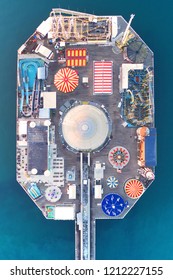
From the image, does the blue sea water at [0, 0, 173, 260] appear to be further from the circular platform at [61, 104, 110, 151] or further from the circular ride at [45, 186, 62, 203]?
the circular platform at [61, 104, 110, 151]

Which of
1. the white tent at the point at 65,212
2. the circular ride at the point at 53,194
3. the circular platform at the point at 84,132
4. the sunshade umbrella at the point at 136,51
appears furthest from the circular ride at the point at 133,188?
the sunshade umbrella at the point at 136,51

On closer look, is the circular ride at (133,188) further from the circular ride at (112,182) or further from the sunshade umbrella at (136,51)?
the sunshade umbrella at (136,51)

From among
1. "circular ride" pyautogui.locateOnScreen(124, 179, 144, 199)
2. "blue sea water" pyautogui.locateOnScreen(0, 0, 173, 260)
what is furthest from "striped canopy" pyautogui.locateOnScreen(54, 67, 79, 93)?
"circular ride" pyautogui.locateOnScreen(124, 179, 144, 199)

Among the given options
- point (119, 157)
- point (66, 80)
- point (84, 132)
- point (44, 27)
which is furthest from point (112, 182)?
point (44, 27)

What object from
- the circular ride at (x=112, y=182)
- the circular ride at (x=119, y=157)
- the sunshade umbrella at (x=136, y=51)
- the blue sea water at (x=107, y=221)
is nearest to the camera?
the sunshade umbrella at (x=136, y=51)

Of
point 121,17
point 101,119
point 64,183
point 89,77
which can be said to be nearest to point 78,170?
point 64,183
